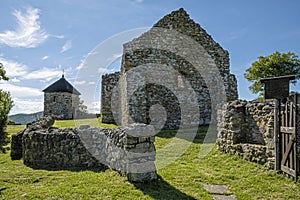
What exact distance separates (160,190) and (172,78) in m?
9.46

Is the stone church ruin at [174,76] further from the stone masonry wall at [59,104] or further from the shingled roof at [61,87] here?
the shingled roof at [61,87]

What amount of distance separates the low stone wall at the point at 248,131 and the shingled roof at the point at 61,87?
98.4 feet

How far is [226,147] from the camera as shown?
24.8ft

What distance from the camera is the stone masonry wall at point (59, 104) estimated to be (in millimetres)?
32478

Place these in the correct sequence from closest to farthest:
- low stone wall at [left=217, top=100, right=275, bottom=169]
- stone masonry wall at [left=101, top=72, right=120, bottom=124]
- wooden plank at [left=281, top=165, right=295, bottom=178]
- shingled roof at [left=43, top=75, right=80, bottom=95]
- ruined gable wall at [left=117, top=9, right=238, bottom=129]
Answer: wooden plank at [left=281, top=165, right=295, bottom=178]
low stone wall at [left=217, top=100, right=275, bottom=169]
ruined gable wall at [left=117, top=9, right=238, bottom=129]
stone masonry wall at [left=101, top=72, right=120, bottom=124]
shingled roof at [left=43, top=75, right=80, bottom=95]

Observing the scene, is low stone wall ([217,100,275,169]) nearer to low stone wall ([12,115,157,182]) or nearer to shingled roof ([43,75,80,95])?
low stone wall ([12,115,157,182])

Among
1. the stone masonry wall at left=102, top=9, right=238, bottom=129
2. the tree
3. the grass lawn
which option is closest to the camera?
the grass lawn

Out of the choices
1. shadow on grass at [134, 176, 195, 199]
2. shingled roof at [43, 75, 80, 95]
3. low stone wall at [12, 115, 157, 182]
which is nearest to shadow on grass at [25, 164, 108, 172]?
low stone wall at [12, 115, 157, 182]

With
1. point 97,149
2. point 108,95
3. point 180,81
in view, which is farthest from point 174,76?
point 97,149

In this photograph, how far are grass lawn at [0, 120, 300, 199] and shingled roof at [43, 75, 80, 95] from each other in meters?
28.3

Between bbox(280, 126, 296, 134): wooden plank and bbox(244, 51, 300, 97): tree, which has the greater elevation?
bbox(244, 51, 300, 97): tree

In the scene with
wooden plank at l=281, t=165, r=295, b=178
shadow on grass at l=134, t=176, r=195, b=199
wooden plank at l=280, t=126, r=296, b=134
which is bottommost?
shadow on grass at l=134, t=176, r=195, b=199

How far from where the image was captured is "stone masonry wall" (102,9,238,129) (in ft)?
41.4

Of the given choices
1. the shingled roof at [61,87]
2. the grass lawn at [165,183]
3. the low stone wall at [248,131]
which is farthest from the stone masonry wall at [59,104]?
the low stone wall at [248,131]
